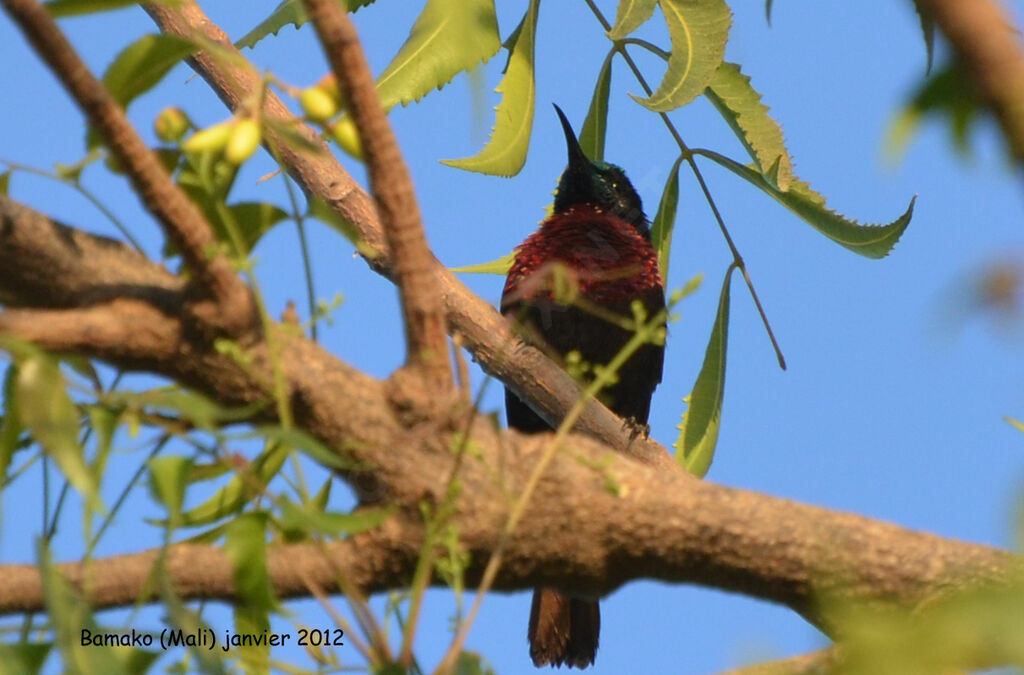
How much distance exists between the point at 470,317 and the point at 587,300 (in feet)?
3.32

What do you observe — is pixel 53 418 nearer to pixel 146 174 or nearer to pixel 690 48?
pixel 146 174

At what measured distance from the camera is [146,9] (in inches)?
Result: 110

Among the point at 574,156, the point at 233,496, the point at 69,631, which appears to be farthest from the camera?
the point at 574,156

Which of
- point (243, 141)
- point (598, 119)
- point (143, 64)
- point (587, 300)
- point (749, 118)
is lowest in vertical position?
point (243, 141)

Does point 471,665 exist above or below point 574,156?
below

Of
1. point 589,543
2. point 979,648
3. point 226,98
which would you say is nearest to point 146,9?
point 226,98

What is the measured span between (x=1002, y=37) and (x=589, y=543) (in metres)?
0.79

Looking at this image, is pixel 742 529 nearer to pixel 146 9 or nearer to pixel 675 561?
pixel 675 561

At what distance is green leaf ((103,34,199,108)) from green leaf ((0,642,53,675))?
48 cm

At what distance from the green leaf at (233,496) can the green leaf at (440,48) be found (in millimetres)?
1105

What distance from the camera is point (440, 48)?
219cm

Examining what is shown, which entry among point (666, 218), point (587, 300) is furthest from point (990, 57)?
point (587, 300)

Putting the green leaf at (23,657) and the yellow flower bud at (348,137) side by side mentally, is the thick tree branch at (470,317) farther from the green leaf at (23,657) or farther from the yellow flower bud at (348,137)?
the green leaf at (23,657)

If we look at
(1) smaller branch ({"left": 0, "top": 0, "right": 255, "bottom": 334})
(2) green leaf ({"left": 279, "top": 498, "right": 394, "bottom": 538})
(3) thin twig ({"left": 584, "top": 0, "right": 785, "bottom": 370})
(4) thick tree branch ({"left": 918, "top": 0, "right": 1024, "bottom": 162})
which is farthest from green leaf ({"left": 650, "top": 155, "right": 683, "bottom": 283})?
(4) thick tree branch ({"left": 918, "top": 0, "right": 1024, "bottom": 162})
